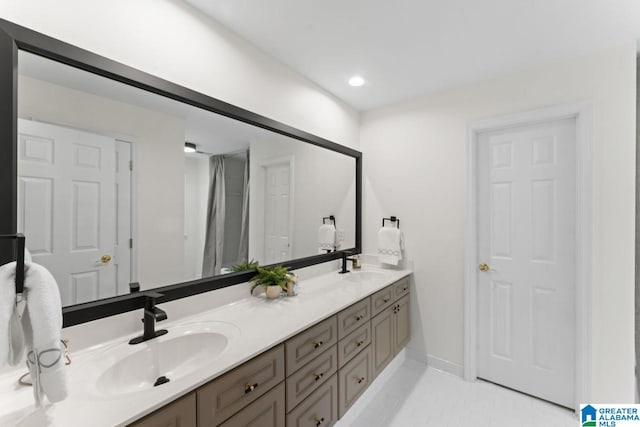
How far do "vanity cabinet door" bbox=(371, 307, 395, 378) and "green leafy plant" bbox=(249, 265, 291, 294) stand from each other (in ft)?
2.30

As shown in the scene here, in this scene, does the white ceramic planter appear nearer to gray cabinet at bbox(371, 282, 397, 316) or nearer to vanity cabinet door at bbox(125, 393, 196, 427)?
gray cabinet at bbox(371, 282, 397, 316)

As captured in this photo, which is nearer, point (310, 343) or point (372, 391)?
point (310, 343)

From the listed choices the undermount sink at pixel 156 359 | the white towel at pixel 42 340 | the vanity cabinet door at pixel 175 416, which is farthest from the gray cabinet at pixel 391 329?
the white towel at pixel 42 340

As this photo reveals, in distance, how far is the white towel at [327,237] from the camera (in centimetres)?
255

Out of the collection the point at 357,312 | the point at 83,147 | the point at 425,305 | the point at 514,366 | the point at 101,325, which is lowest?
the point at 514,366

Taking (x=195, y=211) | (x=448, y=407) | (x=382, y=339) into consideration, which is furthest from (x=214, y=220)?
(x=448, y=407)

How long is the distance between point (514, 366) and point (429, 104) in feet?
7.33

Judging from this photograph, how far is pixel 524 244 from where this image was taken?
2213 millimetres

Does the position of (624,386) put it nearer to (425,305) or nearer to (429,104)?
(425,305)

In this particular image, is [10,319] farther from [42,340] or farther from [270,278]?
[270,278]

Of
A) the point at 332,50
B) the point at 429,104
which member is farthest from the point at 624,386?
the point at 332,50

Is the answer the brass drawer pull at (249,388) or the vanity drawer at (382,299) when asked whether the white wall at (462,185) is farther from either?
the brass drawer pull at (249,388)

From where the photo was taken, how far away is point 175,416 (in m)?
0.92

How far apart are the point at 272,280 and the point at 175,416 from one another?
0.97 metres
